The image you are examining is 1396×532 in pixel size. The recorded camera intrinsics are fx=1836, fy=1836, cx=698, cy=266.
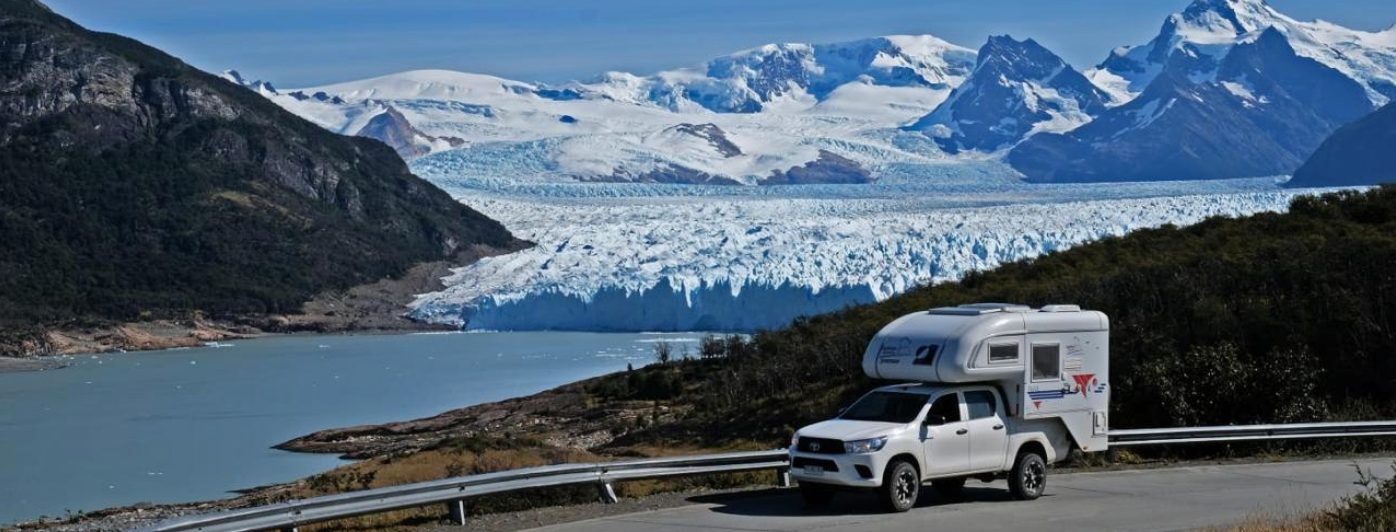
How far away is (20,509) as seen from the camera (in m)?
29.9

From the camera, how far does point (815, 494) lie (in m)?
15.4

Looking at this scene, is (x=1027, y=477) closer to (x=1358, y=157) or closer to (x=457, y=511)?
(x=457, y=511)

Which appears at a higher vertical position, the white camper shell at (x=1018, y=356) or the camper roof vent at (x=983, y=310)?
the camper roof vent at (x=983, y=310)

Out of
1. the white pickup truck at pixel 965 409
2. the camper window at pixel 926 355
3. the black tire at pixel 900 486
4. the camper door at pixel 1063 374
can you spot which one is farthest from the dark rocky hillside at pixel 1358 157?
the black tire at pixel 900 486

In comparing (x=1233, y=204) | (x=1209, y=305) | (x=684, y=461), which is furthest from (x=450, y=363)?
(x=684, y=461)

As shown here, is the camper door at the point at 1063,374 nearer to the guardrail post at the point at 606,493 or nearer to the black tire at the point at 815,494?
the black tire at the point at 815,494

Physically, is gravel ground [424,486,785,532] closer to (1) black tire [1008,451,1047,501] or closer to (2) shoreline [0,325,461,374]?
(1) black tire [1008,451,1047,501]

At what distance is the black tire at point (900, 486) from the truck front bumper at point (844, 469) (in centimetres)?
10

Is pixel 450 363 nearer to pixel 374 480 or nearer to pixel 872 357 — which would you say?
pixel 374 480

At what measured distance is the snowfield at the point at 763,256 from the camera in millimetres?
68312

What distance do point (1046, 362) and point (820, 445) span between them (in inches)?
90.7

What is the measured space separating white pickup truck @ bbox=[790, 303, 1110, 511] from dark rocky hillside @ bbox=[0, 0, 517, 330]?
77.8 m

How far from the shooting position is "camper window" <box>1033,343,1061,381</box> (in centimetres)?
1588

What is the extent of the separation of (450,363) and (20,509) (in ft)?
125
